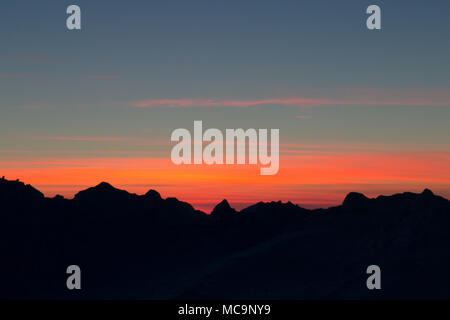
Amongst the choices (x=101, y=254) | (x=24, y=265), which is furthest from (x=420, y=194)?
(x=24, y=265)

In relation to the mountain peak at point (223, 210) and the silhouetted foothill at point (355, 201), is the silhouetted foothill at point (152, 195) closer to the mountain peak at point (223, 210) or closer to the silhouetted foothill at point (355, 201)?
the mountain peak at point (223, 210)

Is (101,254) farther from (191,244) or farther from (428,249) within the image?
(428,249)

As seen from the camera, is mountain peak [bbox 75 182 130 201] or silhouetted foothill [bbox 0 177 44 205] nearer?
silhouetted foothill [bbox 0 177 44 205]

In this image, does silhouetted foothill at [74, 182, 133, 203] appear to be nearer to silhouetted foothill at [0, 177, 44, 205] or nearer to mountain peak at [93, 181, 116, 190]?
mountain peak at [93, 181, 116, 190]

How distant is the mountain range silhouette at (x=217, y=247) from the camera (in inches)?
5217

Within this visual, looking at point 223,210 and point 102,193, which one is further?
point 223,210

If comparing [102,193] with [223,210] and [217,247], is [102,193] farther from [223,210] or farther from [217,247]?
[217,247]

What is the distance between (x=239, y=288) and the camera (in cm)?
13388

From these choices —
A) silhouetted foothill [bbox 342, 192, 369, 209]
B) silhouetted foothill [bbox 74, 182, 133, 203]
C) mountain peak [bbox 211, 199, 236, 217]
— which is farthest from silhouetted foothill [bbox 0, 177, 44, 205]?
silhouetted foothill [bbox 342, 192, 369, 209]

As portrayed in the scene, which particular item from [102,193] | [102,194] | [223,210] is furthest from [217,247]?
[102,193]

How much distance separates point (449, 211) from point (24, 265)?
3986 inches

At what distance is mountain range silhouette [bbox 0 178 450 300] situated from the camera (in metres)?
132

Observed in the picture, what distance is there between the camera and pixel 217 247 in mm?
168000

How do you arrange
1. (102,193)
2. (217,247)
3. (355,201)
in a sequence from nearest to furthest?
(355,201) → (217,247) → (102,193)
